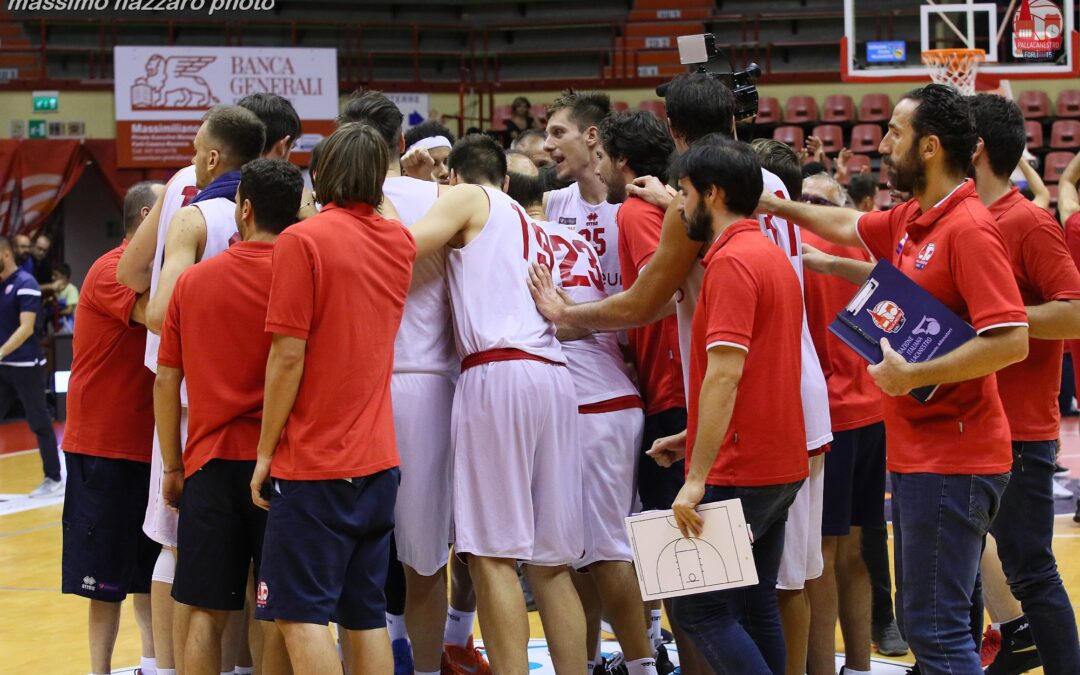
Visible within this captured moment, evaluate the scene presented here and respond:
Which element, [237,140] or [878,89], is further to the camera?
[878,89]

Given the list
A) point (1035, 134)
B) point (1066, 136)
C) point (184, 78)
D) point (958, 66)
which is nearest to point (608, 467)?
point (958, 66)

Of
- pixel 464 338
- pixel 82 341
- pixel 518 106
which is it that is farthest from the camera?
pixel 518 106

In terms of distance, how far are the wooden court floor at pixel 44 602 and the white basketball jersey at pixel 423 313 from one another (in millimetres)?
1986

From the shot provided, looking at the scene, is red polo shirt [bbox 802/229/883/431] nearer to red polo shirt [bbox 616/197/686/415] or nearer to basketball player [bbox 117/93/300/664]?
red polo shirt [bbox 616/197/686/415]

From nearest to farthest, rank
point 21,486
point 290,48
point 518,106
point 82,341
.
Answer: point 82,341 < point 21,486 < point 518,106 < point 290,48

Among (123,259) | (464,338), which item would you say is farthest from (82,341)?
(464,338)

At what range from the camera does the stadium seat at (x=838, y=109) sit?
17.6 metres

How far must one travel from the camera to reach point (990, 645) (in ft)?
15.7

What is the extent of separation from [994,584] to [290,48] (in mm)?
14777

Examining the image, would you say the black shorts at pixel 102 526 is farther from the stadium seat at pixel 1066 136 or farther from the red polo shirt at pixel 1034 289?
the stadium seat at pixel 1066 136

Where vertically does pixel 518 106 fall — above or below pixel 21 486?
above

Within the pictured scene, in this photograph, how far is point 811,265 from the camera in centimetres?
427

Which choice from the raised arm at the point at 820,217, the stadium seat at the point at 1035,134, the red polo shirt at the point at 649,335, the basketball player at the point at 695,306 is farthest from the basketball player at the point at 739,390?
the stadium seat at the point at 1035,134

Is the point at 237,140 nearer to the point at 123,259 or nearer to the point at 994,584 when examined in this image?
the point at 123,259
